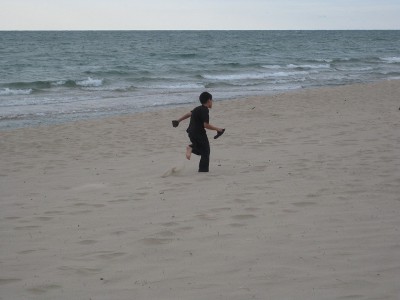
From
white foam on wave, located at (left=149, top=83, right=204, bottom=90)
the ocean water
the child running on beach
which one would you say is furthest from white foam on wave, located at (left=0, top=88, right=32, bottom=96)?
the child running on beach

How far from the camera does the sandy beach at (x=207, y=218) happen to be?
151 inches

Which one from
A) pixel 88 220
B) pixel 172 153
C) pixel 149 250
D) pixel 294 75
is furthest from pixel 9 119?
pixel 294 75

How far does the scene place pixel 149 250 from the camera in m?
4.50

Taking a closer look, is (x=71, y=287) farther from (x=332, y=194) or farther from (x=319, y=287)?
(x=332, y=194)

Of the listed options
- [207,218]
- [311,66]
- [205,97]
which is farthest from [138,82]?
[207,218]

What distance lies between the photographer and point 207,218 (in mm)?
5301

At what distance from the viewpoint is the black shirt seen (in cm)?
737

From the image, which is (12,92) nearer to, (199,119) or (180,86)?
(180,86)

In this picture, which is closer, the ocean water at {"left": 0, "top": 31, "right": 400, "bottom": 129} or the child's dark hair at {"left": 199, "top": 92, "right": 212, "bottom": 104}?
the child's dark hair at {"left": 199, "top": 92, "right": 212, "bottom": 104}

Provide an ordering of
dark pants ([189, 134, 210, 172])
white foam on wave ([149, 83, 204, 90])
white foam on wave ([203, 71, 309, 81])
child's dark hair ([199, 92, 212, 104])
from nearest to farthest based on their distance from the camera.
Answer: child's dark hair ([199, 92, 212, 104]) → dark pants ([189, 134, 210, 172]) → white foam on wave ([149, 83, 204, 90]) → white foam on wave ([203, 71, 309, 81])

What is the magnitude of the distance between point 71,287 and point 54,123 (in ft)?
35.5

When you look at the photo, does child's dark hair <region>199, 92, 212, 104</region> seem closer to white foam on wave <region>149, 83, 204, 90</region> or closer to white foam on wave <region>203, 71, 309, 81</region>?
white foam on wave <region>149, 83, 204, 90</region>

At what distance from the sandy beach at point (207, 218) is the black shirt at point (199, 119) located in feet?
1.90

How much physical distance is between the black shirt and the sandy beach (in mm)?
578
